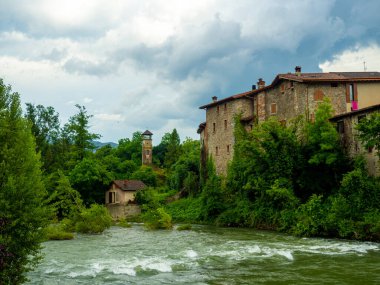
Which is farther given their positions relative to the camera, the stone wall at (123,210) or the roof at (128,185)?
the roof at (128,185)

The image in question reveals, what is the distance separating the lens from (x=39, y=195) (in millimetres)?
11344

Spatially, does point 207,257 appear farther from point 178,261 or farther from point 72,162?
point 72,162

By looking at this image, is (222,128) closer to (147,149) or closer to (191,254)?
(191,254)

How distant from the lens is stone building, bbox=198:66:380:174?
36.6 metres

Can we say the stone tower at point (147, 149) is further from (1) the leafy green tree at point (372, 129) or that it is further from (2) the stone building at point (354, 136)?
(1) the leafy green tree at point (372, 129)

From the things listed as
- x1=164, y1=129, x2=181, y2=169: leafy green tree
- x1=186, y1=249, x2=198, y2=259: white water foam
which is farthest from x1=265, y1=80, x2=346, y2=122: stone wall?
x1=164, y1=129, x2=181, y2=169: leafy green tree

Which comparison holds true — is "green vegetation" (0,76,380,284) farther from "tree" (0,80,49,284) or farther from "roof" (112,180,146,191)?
"roof" (112,180,146,191)

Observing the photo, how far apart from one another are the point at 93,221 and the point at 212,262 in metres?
16.3

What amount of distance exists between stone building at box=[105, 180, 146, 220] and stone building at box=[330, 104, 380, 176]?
84.5ft

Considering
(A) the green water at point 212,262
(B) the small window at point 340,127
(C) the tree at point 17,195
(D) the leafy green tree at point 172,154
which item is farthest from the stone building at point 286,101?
(D) the leafy green tree at point 172,154

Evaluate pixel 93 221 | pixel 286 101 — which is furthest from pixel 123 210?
pixel 286 101

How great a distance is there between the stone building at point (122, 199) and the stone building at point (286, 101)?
1055 cm

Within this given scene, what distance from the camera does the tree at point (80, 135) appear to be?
59.6 metres

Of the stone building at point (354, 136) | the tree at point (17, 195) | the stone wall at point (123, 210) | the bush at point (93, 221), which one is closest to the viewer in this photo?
the tree at point (17, 195)
